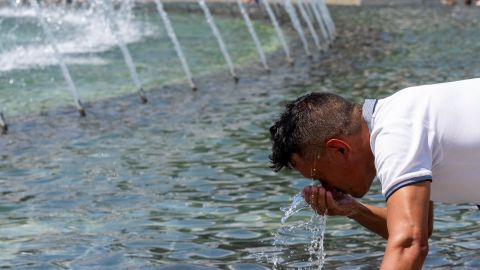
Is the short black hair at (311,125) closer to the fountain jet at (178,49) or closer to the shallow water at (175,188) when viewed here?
the shallow water at (175,188)

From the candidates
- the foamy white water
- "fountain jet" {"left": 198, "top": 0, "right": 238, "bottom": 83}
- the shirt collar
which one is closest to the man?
the shirt collar

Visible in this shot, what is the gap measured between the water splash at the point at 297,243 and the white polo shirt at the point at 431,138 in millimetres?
1874

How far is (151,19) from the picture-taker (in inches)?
1208

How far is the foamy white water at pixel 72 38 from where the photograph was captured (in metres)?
19.5

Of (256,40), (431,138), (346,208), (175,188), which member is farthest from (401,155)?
(256,40)

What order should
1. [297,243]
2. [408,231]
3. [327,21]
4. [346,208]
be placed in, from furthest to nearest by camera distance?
[327,21] < [297,243] < [346,208] < [408,231]

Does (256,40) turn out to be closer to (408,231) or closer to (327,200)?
(327,200)

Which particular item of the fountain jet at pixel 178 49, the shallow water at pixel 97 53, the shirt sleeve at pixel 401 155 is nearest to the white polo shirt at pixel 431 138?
Result: the shirt sleeve at pixel 401 155

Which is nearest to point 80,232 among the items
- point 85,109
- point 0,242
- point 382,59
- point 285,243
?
point 0,242

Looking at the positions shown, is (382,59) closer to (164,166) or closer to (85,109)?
(85,109)

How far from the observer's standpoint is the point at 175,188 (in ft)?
29.1

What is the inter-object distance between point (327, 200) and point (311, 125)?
0.55 meters

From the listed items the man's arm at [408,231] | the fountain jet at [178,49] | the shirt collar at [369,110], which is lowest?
the fountain jet at [178,49]

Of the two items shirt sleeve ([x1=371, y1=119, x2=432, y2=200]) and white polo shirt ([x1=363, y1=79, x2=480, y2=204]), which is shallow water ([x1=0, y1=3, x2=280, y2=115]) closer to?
white polo shirt ([x1=363, y1=79, x2=480, y2=204])
